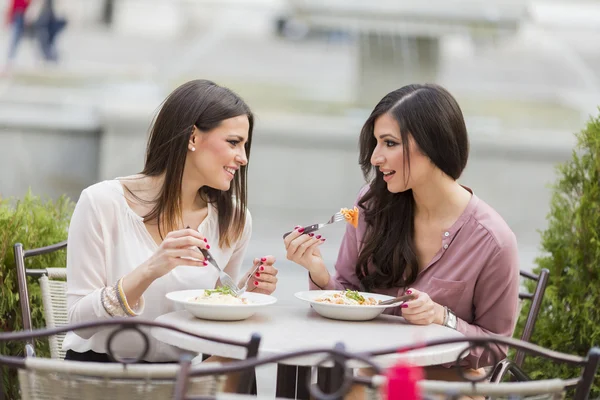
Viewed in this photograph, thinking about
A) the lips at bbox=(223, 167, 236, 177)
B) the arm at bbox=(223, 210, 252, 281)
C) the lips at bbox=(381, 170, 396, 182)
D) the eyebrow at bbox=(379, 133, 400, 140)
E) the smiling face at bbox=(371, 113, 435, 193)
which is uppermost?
the eyebrow at bbox=(379, 133, 400, 140)

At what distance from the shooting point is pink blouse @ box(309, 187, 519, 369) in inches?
116

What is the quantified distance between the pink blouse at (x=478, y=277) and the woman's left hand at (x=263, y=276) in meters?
0.49

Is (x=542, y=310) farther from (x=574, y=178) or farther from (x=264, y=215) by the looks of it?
(x=264, y=215)

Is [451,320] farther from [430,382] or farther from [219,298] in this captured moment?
[430,382]

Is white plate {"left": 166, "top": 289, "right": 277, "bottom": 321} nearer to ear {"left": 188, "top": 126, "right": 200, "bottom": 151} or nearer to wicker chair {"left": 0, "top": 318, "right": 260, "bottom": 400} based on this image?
ear {"left": 188, "top": 126, "right": 200, "bottom": 151}

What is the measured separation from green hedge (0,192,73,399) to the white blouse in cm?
49

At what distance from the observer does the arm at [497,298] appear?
294 cm

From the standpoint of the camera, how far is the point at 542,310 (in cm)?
356

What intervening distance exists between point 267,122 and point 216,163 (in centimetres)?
539

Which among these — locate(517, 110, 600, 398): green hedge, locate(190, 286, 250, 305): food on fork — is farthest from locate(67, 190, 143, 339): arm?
locate(517, 110, 600, 398): green hedge

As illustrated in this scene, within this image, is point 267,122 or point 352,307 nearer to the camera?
point 352,307

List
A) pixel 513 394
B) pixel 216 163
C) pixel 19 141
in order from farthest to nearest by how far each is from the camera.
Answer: pixel 19 141, pixel 216 163, pixel 513 394

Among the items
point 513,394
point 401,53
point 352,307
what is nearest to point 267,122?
point 401,53

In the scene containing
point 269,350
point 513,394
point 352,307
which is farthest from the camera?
point 352,307
